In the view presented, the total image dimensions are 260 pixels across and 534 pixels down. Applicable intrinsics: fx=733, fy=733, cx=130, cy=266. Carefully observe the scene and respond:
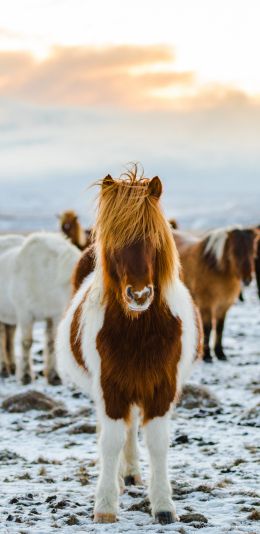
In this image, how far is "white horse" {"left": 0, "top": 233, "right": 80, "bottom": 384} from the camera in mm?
10125

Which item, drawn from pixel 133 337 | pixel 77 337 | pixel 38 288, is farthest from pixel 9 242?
pixel 133 337

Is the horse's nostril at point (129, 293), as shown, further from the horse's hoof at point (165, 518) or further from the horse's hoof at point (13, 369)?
the horse's hoof at point (13, 369)

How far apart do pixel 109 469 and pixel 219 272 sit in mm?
7852

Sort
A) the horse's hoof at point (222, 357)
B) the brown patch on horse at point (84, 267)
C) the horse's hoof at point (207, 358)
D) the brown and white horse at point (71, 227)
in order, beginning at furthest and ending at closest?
the brown and white horse at point (71, 227) → the horse's hoof at point (222, 357) → the horse's hoof at point (207, 358) → the brown patch on horse at point (84, 267)

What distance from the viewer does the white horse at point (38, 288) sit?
33.2ft

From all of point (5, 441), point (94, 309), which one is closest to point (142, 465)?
point (5, 441)

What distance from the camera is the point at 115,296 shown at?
15.7 ft

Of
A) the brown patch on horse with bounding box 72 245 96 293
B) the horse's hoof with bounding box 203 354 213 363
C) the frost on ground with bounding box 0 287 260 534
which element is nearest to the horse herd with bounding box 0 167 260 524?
the frost on ground with bounding box 0 287 260 534

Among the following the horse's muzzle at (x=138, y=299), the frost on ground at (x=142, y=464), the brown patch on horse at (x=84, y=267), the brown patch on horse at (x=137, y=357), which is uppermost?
the brown patch on horse at (x=84, y=267)

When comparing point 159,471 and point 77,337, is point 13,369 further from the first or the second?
point 159,471

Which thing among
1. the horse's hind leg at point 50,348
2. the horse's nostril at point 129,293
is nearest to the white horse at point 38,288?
the horse's hind leg at point 50,348

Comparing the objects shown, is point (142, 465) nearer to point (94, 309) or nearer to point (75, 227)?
point (94, 309)

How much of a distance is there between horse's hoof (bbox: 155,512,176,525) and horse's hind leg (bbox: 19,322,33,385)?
5660 millimetres

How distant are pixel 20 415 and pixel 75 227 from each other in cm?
621
